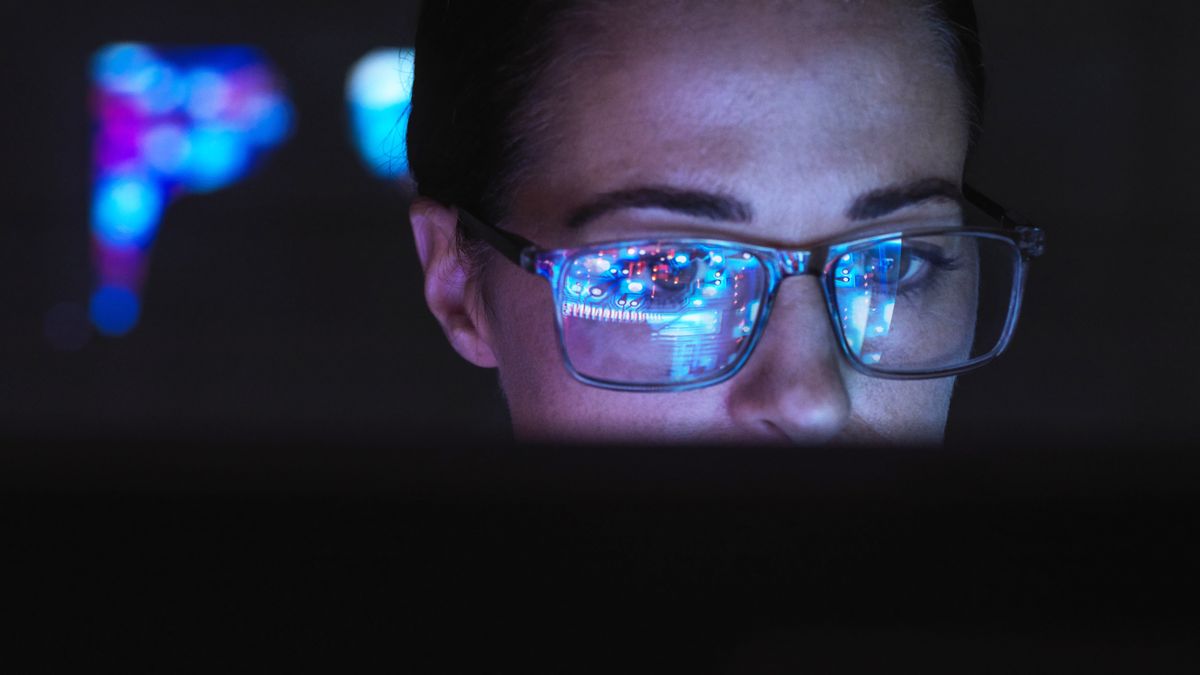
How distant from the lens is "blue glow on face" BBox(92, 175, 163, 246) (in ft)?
18.6

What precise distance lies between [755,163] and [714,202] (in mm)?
49

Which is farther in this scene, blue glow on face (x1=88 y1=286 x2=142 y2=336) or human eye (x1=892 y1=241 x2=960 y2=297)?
blue glow on face (x1=88 y1=286 x2=142 y2=336)

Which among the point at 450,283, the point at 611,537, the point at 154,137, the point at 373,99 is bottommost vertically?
the point at 611,537

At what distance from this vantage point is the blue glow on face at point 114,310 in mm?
5684

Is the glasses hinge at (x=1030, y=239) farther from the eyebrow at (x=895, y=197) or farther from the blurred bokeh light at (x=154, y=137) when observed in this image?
the blurred bokeh light at (x=154, y=137)

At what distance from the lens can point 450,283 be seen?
1286 mm

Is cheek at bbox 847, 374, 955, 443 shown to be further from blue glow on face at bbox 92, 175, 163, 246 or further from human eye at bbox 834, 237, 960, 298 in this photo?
blue glow on face at bbox 92, 175, 163, 246

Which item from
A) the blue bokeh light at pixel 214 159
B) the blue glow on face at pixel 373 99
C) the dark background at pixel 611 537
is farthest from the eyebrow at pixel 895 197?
the blue bokeh light at pixel 214 159

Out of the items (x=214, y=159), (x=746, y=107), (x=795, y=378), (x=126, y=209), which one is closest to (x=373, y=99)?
(x=214, y=159)

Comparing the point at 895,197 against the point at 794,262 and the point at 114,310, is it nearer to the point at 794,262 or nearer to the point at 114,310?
the point at 794,262

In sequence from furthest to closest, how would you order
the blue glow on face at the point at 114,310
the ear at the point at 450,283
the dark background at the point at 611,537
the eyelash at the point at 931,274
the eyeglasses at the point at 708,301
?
the blue glow on face at the point at 114,310
the ear at the point at 450,283
the eyelash at the point at 931,274
the eyeglasses at the point at 708,301
the dark background at the point at 611,537

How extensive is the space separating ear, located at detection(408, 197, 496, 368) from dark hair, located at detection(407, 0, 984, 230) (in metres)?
0.02

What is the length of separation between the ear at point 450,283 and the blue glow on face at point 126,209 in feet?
15.7

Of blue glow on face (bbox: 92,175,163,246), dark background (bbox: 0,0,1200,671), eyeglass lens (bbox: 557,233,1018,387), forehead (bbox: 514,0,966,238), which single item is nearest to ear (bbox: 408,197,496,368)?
forehead (bbox: 514,0,966,238)
